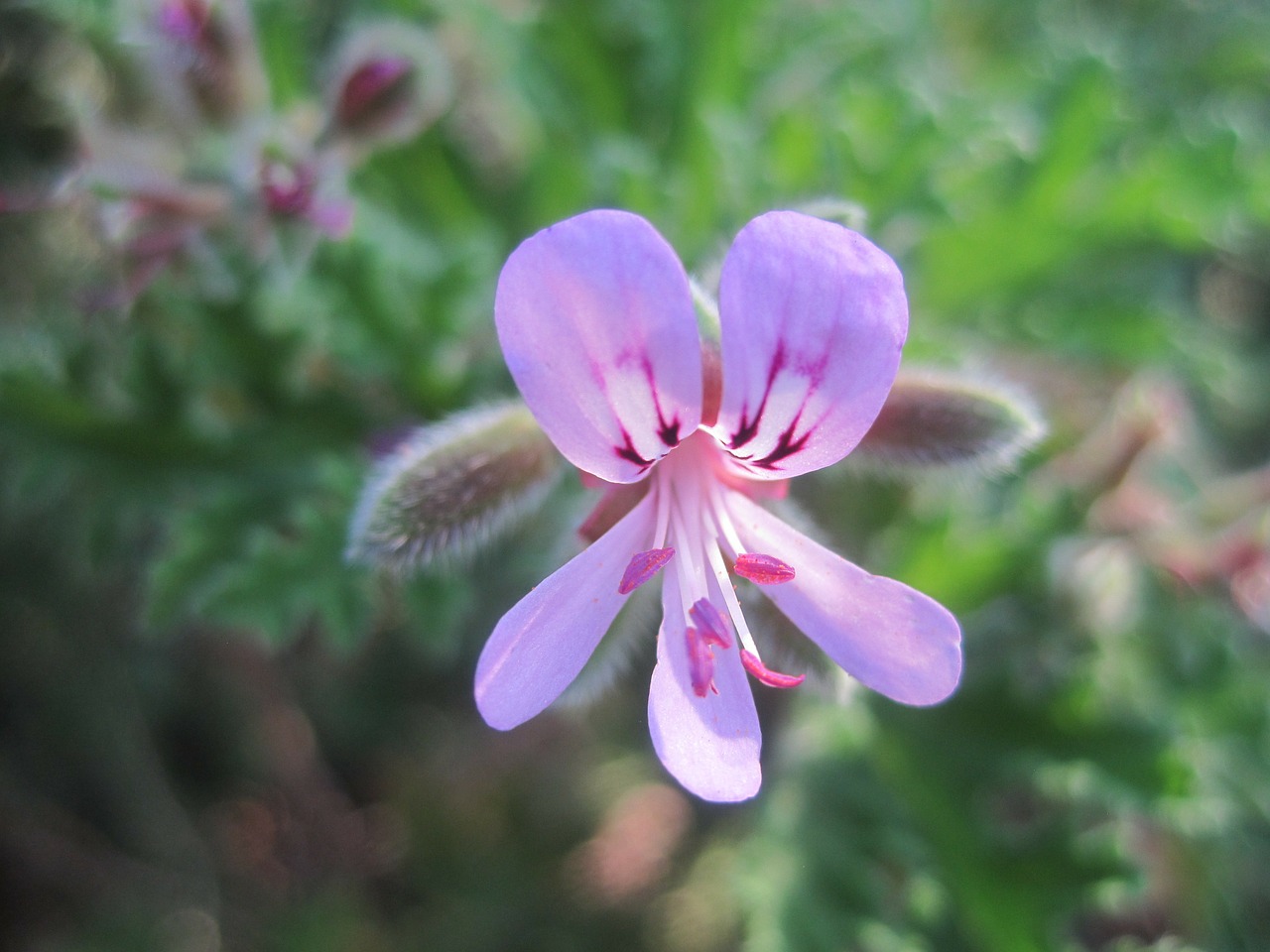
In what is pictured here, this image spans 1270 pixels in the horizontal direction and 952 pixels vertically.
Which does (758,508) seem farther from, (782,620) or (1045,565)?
(1045,565)

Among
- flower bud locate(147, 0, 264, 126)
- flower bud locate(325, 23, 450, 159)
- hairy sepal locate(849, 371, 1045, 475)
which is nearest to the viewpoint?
hairy sepal locate(849, 371, 1045, 475)

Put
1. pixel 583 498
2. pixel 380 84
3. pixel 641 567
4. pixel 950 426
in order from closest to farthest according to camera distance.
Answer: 1. pixel 641 567
2. pixel 950 426
3. pixel 583 498
4. pixel 380 84

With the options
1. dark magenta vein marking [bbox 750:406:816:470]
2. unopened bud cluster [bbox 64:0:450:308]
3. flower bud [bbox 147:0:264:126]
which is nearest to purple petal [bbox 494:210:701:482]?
dark magenta vein marking [bbox 750:406:816:470]

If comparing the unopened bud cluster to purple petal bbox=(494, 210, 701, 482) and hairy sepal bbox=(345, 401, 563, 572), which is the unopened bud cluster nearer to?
hairy sepal bbox=(345, 401, 563, 572)

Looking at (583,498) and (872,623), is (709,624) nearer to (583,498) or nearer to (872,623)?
(872,623)

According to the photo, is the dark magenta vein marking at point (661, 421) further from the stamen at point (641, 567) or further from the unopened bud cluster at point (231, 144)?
the unopened bud cluster at point (231, 144)

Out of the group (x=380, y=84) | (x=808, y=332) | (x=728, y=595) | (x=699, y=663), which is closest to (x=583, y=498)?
(x=728, y=595)
